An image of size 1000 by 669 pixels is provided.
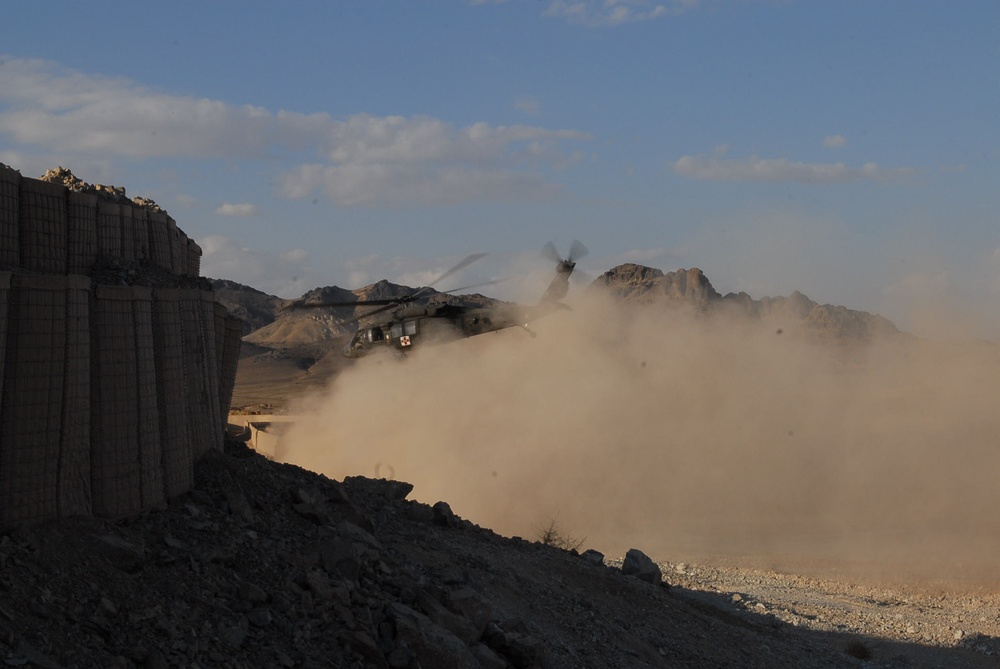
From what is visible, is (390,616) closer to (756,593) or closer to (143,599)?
(143,599)

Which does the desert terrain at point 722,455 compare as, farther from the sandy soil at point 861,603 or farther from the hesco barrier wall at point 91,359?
the hesco barrier wall at point 91,359

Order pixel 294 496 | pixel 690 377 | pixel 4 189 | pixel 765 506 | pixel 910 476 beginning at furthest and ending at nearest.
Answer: pixel 690 377, pixel 910 476, pixel 765 506, pixel 294 496, pixel 4 189

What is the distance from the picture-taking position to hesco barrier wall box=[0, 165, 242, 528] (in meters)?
10.4

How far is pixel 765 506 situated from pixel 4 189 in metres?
43.2

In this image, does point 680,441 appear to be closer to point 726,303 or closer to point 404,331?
point 404,331

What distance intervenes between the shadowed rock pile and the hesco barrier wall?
13.3 inches

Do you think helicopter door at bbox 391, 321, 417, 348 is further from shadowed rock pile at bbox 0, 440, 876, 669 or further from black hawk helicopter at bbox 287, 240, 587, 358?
shadowed rock pile at bbox 0, 440, 876, 669

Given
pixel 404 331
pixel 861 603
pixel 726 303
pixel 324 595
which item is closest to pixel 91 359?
pixel 324 595

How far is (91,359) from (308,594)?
123 inches

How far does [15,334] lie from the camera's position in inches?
408

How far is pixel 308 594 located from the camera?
1131 centimetres

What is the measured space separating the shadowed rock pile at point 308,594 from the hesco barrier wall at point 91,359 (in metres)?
0.34

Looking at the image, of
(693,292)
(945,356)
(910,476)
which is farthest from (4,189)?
(693,292)

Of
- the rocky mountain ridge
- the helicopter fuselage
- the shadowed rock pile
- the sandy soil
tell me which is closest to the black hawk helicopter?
the helicopter fuselage
